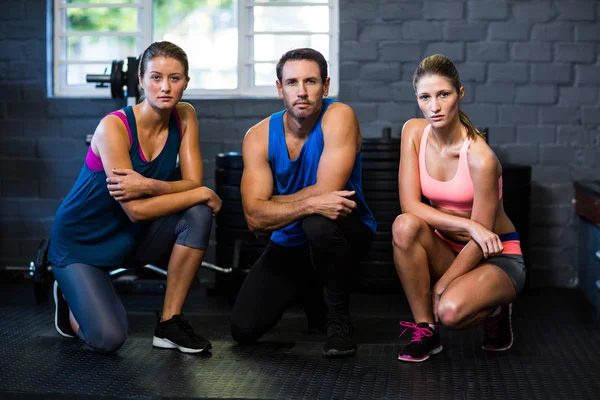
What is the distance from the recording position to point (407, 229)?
2908mm

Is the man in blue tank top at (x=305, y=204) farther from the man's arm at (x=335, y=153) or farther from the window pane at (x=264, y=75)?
the window pane at (x=264, y=75)

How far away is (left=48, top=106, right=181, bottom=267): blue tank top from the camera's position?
3115 millimetres

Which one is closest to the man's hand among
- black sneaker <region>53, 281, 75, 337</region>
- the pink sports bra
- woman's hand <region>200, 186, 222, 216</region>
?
the pink sports bra

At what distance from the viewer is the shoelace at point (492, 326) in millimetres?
3082

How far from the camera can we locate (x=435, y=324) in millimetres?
2998

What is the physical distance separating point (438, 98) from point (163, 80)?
102 centimetres

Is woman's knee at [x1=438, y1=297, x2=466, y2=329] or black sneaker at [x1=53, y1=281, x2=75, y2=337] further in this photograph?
black sneaker at [x1=53, y1=281, x2=75, y2=337]

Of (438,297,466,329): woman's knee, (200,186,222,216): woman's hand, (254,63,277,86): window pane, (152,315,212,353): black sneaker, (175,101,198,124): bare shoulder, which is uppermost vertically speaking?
(254,63,277,86): window pane

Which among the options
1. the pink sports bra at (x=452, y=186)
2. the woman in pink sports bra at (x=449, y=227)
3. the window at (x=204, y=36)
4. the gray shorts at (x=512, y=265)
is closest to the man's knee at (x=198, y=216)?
the woman in pink sports bra at (x=449, y=227)

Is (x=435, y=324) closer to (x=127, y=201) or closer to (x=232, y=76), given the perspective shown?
(x=127, y=201)

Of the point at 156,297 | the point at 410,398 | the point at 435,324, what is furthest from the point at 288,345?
the point at 156,297

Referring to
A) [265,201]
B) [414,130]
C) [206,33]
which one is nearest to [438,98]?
[414,130]

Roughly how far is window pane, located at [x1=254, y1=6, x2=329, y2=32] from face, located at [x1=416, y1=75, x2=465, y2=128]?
6.22ft

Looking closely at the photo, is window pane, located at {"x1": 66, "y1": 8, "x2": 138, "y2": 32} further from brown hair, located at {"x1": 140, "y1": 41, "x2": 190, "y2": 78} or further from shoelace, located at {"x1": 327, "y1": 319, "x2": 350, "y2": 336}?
shoelace, located at {"x1": 327, "y1": 319, "x2": 350, "y2": 336}
